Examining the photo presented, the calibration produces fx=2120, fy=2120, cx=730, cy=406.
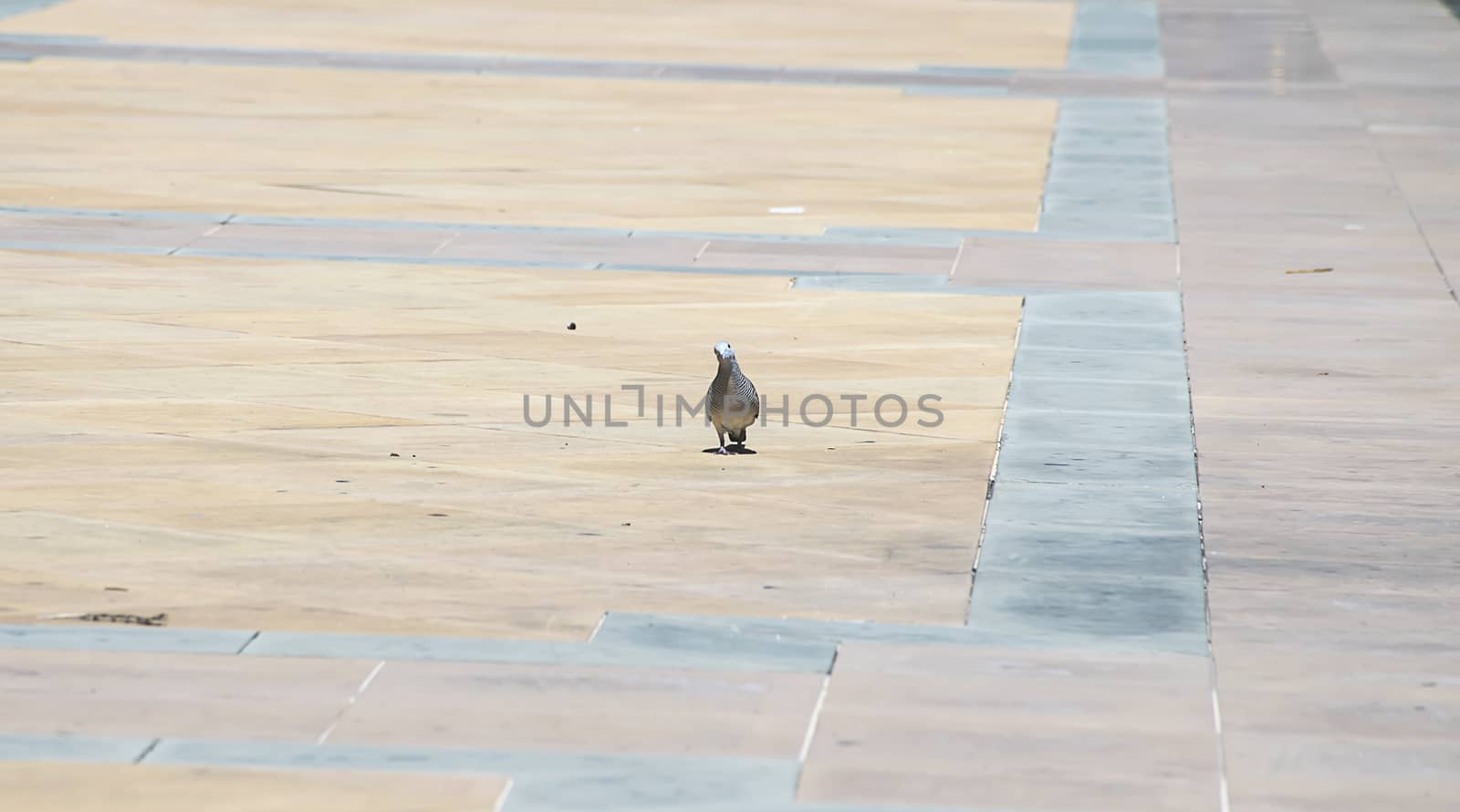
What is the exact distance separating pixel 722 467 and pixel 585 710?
341 centimetres

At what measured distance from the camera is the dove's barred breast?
34.8ft

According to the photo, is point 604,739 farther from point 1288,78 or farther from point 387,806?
point 1288,78

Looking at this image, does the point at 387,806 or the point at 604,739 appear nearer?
the point at 387,806

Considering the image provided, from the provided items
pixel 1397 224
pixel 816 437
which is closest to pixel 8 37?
pixel 1397 224

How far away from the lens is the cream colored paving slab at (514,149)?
1853cm

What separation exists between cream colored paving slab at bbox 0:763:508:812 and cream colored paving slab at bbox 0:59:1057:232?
9.88 m

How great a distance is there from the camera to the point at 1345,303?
15.1m

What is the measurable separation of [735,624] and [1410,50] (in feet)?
87.3

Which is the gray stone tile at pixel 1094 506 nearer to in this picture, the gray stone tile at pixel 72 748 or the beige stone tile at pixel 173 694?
the beige stone tile at pixel 173 694

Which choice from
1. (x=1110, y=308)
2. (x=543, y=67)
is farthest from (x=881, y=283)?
(x=543, y=67)

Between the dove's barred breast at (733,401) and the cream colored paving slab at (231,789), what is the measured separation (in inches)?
157

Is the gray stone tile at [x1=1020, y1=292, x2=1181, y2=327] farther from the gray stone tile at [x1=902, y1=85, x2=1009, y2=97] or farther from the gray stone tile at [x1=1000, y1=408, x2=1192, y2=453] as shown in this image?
the gray stone tile at [x1=902, y1=85, x2=1009, y2=97]

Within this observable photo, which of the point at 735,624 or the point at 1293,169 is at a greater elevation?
the point at 735,624

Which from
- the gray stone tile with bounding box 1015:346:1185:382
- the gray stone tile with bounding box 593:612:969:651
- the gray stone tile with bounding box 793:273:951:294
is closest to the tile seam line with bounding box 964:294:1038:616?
the gray stone tile with bounding box 1015:346:1185:382
